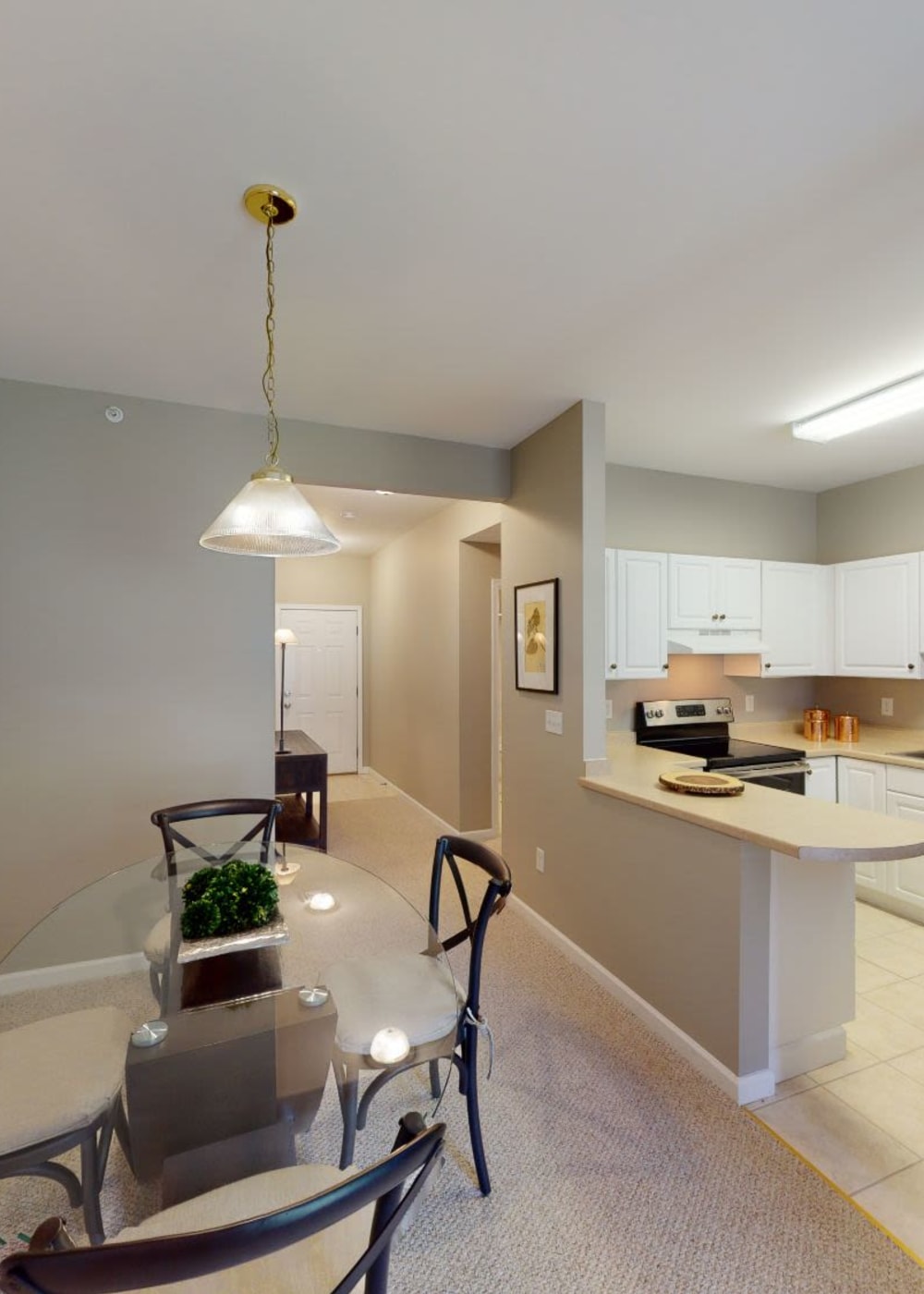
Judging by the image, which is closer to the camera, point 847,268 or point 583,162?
point 583,162

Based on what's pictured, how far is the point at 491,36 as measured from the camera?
116 centimetres

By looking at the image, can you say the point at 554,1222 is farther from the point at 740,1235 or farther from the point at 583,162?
the point at 583,162

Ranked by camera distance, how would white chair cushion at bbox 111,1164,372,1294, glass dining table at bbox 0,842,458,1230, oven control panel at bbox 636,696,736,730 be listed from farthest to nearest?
oven control panel at bbox 636,696,736,730, glass dining table at bbox 0,842,458,1230, white chair cushion at bbox 111,1164,372,1294

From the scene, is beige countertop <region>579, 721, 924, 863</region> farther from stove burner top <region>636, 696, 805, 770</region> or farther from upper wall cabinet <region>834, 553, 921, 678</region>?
upper wall cabinet <region>834, 553, 921, 678</region>

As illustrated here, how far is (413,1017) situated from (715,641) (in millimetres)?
2928

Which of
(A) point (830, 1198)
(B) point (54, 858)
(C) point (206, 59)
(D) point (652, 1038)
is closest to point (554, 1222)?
(A) point (830, 1198)

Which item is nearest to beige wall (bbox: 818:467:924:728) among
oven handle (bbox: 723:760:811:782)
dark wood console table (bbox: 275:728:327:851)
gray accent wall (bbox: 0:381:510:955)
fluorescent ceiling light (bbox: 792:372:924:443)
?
oven handle (bbox: 723:760:811:782)

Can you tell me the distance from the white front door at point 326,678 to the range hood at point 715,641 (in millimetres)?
4419

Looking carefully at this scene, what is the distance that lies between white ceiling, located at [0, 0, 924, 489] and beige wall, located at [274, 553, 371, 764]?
4.31 meters

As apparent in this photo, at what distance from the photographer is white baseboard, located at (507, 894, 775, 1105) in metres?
2.00

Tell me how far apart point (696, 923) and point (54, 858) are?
276 centimetres

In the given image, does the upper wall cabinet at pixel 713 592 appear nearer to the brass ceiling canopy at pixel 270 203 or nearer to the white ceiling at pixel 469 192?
the white ceiling at pixel 469 192

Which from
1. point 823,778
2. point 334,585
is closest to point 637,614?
point 823,778

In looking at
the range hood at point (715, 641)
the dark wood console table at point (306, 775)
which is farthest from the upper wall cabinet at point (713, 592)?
the dark wood console table at point (306, 775)
